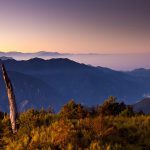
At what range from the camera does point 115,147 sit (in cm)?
1566

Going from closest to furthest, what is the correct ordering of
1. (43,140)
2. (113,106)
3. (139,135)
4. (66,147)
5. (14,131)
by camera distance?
1. (66,147)
2. (43,140)
3. (139,135)
4. (14,131)
5. (113,106)

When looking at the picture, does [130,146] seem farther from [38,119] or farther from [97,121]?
[38,119]

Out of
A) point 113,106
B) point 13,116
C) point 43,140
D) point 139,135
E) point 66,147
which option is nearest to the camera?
point 66,147

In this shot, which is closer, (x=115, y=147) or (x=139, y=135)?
(x=115, y=147)

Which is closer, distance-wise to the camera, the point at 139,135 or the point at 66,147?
the point at 66,147

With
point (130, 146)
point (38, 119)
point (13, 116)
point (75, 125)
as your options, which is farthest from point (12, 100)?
point (130, 146)

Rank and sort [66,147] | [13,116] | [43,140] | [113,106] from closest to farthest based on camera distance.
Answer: [66,147] < [43,140] < [13,116] < [113,106]

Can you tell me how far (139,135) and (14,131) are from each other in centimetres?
790

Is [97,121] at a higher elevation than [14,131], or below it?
higher

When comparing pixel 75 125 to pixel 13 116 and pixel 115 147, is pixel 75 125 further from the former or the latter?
pixel 13 116

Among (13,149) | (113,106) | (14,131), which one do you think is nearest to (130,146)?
(13,149)

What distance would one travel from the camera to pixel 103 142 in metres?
16.3

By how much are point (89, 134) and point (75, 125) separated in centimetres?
202

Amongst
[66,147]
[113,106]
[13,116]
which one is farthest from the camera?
[113,106]
